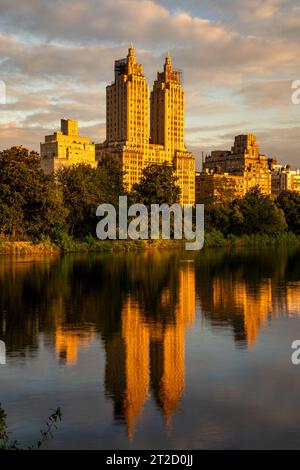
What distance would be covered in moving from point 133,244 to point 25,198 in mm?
16253

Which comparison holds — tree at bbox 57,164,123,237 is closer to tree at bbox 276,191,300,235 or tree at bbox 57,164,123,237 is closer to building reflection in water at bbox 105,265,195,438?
tree at bbox 276,191,300,235

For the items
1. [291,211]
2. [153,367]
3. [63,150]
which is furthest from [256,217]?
[63,150]

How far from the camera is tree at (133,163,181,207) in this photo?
83.2 metres

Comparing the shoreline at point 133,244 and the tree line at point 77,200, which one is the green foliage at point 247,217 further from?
the shoreline at point 133,244

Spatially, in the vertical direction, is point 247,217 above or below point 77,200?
below

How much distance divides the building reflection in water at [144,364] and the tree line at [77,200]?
39.8 m

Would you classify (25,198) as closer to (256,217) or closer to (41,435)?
(256,217)

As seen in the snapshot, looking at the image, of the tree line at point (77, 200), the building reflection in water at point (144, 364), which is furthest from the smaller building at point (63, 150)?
the building reflection in water at point (144, 364)

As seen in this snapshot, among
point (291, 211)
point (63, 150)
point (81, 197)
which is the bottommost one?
point (291, 211)

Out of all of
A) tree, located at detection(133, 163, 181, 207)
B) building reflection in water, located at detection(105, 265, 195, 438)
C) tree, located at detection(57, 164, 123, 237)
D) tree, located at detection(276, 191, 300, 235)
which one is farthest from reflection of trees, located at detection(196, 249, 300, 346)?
tree, located at detection(276, 191, 300, 235)

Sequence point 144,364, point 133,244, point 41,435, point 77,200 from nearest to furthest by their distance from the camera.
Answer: point 41,435
point 144,364
point 77,200
point 133,244

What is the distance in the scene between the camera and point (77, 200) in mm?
72438
